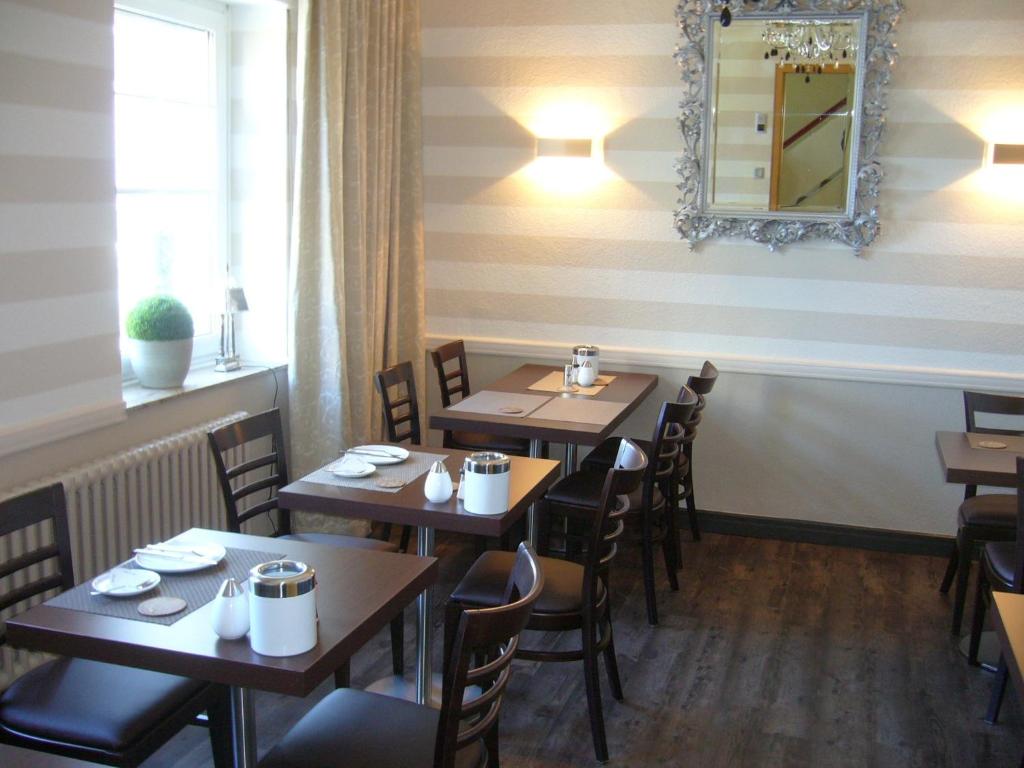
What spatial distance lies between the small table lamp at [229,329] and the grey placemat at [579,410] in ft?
3.98

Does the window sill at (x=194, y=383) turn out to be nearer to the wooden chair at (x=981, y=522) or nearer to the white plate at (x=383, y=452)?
the white plate at (x=383, y=452)

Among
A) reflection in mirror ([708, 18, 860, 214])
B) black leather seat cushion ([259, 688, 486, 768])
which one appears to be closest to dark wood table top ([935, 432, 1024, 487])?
reflection in mirror ([708, 18, 860, 214])

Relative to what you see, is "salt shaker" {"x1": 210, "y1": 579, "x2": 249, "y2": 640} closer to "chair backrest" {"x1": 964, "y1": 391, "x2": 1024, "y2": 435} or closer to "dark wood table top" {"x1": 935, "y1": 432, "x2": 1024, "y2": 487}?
"dark wood table top" {"x1": 935, "y1": 432, "x2": 1024, "y2": 487}

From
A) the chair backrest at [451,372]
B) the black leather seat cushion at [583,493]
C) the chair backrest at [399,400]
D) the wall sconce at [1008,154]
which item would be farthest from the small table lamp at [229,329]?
the wall sconce at [1008,154]

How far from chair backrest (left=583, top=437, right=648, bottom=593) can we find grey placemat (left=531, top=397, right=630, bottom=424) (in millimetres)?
895

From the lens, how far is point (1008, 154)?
4195 millimetres

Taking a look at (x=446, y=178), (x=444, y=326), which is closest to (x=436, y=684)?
(x=444, y=326)

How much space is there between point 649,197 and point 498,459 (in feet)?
7.54

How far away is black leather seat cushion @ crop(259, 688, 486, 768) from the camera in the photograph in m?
2.07

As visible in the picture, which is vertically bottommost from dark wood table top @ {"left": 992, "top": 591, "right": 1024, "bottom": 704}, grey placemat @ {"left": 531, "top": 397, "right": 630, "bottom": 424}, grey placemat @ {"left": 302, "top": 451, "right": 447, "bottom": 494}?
dark wood table top @ {"left": 992, "top": 591, "right": 1024, "bottom": 704}

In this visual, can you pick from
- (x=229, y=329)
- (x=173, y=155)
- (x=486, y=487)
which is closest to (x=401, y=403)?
(x=229, y=329)

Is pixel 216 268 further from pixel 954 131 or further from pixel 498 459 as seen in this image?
pixel 954 131

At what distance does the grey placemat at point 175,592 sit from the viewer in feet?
7.00

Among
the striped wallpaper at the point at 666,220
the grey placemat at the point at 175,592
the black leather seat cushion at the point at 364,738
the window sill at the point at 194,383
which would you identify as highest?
the striped wallpaper at the point at 666,220
